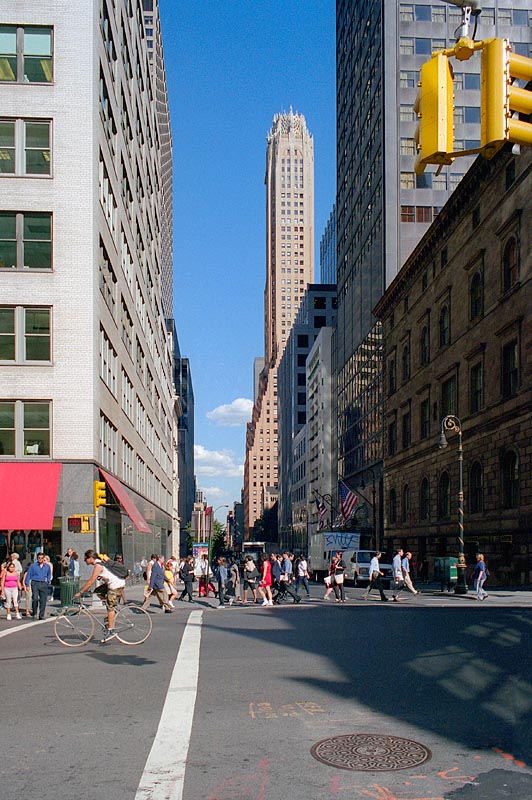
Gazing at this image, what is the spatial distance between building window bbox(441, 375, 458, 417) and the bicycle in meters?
35.4

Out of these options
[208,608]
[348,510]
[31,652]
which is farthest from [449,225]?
[31,652]

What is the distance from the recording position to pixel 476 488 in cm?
4472

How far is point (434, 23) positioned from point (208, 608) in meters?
60.0

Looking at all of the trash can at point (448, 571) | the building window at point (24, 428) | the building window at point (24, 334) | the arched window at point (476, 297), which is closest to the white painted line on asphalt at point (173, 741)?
the building window at point (24, 428)

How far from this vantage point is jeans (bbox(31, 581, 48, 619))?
945 inches

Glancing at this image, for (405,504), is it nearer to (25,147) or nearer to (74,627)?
(25,147)

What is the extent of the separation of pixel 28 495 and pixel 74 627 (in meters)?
15.8

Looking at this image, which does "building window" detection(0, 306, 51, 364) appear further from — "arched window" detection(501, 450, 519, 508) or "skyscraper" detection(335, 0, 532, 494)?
"skyscraper" detection(335, 0, 532, 494)

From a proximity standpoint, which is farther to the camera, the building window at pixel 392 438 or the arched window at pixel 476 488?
the building window at pixel 392 438

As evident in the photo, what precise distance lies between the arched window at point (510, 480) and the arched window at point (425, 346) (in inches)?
652

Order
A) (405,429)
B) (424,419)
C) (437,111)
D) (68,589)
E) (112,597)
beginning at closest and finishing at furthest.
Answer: (437,111) → (112,597) → (68,589) → (424,419) → (405,429)

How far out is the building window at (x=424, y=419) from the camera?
55.9 metres

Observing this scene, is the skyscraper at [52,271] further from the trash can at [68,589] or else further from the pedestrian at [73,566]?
the trash can at [68,589]

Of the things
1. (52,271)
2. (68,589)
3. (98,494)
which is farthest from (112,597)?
(52,271)
